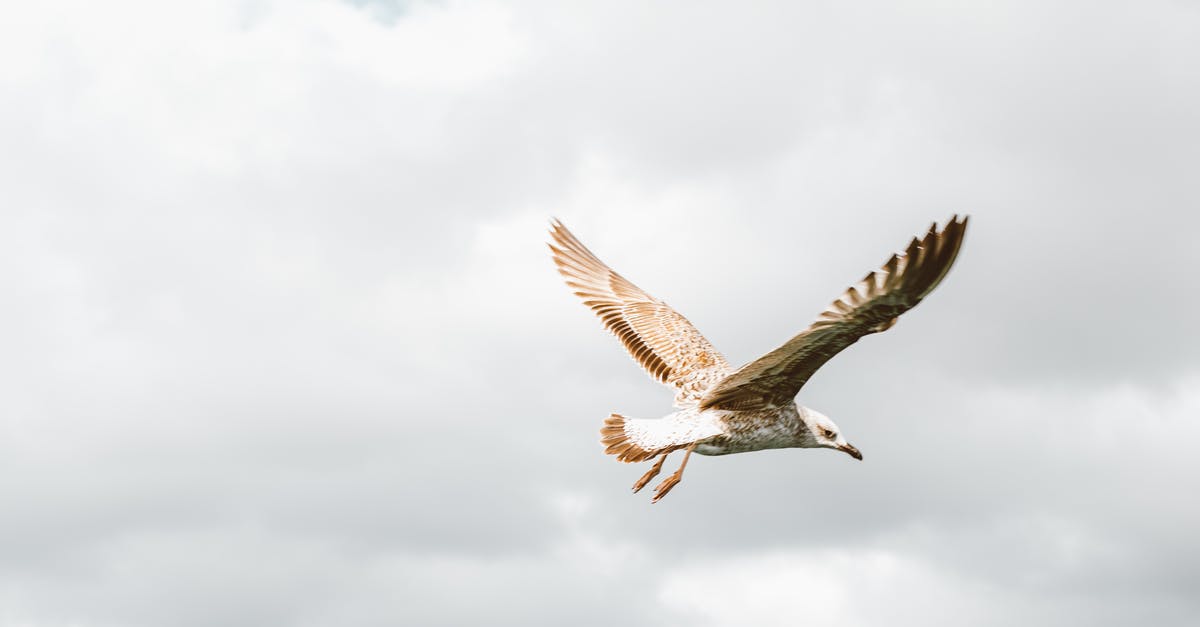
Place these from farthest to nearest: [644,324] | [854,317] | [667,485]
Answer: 1. [644,324]
2. [667,485]
3. [854,317]

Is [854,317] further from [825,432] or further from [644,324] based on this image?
[644,324]

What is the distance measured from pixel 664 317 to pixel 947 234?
34.1 feet

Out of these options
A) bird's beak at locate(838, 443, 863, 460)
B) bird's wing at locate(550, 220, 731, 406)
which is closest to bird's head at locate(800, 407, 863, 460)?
bird's beak at locate(838, 443, 863, 460)

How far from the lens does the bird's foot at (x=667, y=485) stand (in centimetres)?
2140

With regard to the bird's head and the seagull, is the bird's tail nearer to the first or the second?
the seagull

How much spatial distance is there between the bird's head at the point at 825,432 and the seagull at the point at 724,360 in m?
0.01

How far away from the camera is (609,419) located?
22500mm

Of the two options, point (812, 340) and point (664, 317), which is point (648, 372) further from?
point (812, 340)

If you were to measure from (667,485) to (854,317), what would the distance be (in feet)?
14.7

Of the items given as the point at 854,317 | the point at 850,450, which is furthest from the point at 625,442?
the point at 854,317

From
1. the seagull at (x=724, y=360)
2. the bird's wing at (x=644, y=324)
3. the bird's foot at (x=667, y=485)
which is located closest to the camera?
the seagull at (x=724, y=360)

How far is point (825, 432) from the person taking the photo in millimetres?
23453

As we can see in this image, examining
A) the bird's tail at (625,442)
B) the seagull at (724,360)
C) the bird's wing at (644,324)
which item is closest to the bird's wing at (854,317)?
the seagull at (724,360)

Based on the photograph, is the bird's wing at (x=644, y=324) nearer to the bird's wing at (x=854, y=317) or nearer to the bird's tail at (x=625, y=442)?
the bird's tail at (x=625, y=442)
